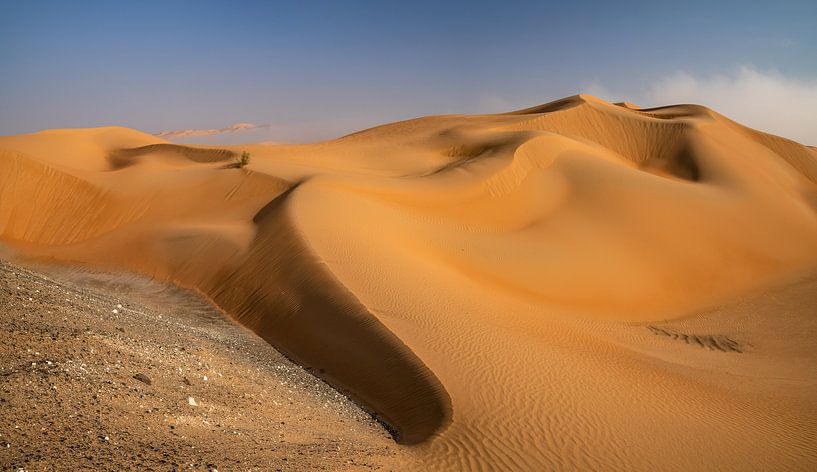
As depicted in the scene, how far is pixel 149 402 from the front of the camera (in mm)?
5496

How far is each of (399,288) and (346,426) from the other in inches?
152

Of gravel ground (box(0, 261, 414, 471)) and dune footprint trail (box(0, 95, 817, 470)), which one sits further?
dune footprint trail (box(0, 95, 817, 470))

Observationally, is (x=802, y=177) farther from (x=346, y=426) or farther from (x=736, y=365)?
(x=346, y=426)

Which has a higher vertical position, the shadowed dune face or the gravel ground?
the shadowed dune face

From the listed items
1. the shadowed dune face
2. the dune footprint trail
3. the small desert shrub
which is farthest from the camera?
the shadowed dune face

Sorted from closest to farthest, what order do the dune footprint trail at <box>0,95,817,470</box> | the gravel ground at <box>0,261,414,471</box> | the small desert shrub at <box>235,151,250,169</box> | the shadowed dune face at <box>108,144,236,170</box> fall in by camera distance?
the gravel ground at <box>0,261,414,471</box> → the dune footprint trail at <box>0,95,817,470</box> → the small desert shrub at <box>235,151,250,169</box> → the shadowed dune face at <box>108,144,236,170</box>

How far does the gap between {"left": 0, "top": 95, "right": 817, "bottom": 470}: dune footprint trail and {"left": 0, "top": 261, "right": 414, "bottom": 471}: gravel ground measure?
966 millimetres

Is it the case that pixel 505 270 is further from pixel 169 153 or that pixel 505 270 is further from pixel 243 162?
pixel 169 153

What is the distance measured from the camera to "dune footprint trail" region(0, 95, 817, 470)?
716cm

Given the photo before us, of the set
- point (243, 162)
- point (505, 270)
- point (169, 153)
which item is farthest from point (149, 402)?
point (169, 153)

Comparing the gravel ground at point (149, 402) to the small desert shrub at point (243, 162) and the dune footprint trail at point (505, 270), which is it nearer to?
the dune footprint trail at point (505, 270)

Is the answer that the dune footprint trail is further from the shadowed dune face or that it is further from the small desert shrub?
the small desert shrub

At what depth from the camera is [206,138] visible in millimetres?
124688

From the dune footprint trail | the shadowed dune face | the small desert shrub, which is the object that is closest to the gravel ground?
the dune footprint trail
